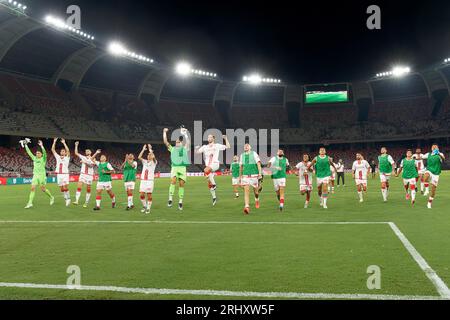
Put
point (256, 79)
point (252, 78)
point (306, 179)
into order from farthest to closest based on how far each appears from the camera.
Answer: point (256, 79)
point (252, 78)
point (306, 179)

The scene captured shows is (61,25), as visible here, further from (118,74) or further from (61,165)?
(61,165)

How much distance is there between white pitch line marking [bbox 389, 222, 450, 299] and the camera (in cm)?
465

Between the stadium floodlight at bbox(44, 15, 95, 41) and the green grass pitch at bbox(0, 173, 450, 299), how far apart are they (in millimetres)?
34571

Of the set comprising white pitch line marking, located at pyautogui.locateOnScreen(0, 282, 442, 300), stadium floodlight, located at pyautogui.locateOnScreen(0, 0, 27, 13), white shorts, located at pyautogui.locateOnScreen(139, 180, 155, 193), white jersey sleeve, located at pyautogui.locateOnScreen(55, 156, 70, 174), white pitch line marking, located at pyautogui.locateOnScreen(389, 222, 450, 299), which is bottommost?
white pitch line marking, located at pyautogui.locateOnScreen(0, 282, 442, 300)

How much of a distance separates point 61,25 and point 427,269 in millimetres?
45194

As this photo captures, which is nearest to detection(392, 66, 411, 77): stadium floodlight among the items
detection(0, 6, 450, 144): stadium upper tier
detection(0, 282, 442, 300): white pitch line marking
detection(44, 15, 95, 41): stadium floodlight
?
detection(0, 6, 450, 144): stadium upper tier

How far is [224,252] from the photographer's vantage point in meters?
7.00

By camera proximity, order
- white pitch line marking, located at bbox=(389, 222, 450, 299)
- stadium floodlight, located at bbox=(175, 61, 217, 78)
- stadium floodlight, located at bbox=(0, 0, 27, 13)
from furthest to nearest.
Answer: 1. stadium floodlight, located at bbox=(175, 61, 217, 78)
2. stadium floodlight, located at bbox=(0, 0, 27, 13)
3. white pitch line marking, located at bbox=(389, 222, 450, 299)

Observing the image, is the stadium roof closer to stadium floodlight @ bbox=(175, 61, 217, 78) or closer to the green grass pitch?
stadium floodlight @ bbox=(175, 61, 217, 78)

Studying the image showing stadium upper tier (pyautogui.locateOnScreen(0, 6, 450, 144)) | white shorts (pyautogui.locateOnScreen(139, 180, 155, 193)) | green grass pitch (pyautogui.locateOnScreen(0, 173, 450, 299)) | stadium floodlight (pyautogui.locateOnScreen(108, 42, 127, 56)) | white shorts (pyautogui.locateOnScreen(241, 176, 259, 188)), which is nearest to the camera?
green grass pitch (pyautogui.locateOnScreen(0, 173, 450, 299))

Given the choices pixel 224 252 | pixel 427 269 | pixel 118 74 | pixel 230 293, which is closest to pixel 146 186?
pixel 224 252

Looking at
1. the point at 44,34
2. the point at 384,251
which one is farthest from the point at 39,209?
the point at 44,34

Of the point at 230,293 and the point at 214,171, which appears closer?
the point at 230,293

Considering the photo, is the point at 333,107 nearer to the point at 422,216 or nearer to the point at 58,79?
the point at 58,79
